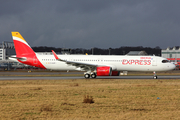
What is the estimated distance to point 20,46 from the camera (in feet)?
122

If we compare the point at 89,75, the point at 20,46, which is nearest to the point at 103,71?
the point at 89,75

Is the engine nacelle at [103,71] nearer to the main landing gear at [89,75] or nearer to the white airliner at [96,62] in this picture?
the white airliner at [96,62]

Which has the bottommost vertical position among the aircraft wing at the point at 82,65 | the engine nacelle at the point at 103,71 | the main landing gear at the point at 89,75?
the main landing gear at the point at 89,75

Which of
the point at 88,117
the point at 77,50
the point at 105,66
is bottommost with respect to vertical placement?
the point at 88,117

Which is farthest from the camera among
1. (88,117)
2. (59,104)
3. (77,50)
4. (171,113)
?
(77,50)

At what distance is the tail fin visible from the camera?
36.9 meters

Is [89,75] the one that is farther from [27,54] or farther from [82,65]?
[27,54]

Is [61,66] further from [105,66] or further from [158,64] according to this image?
[158,64]

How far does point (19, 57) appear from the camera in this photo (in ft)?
119

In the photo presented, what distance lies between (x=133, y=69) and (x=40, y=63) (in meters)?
13.9

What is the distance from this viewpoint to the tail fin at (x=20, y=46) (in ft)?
121

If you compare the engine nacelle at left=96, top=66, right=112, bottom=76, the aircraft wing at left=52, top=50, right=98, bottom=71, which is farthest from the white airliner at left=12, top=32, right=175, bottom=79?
the engine nacelle at left=96, top=66, right=112, bottom=76

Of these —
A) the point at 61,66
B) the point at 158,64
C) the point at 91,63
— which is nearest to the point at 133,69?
the point at 158,64

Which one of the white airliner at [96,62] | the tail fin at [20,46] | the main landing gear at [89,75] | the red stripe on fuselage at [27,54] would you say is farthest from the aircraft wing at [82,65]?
the tail fin at [20,46]
